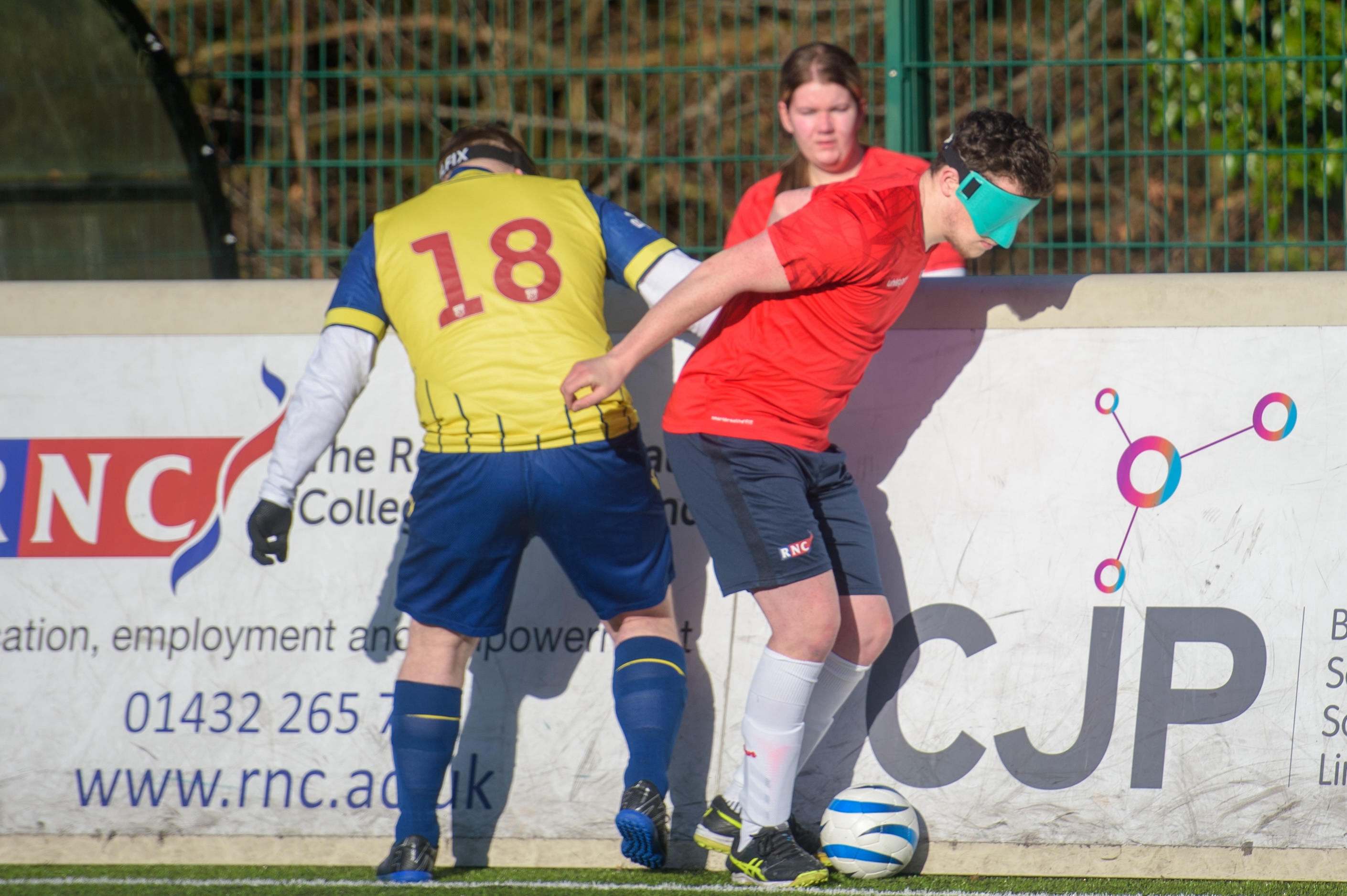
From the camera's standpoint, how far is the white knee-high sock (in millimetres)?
3299

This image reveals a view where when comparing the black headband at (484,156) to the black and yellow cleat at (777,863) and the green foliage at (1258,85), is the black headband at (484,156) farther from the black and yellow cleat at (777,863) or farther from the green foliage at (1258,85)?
the green foliage at (1258,85)

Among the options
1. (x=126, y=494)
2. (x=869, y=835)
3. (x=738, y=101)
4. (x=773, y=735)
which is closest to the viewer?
(x=773, y=735)

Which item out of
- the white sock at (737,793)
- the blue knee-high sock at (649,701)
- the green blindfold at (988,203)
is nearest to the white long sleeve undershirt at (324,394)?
the green blindfold at (988,203)

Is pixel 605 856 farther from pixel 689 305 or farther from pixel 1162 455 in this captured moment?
pixel 1162 455

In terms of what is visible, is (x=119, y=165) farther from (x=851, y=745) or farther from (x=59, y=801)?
(x=851, y=745)

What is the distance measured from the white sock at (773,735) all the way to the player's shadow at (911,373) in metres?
0.52

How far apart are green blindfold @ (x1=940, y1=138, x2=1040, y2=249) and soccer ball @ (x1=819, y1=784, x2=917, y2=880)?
4.74 ft

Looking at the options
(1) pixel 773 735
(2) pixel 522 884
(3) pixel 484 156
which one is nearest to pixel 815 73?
(3) pixel 484 156

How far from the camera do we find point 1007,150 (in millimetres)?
2963

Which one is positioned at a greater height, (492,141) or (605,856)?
(492,141)

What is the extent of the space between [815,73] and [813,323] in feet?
4.25

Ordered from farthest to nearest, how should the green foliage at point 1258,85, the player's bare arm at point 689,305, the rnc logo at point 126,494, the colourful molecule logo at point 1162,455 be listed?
the green foliage at point 1258,85 < the rnc logo at point 126,494 < the colourful molecule logo at point 1162,455 < the player's bare arm at point 689,305

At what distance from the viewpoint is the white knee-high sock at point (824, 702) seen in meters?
3.30

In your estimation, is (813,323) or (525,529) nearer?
(813,323)
